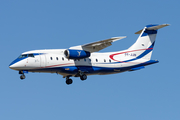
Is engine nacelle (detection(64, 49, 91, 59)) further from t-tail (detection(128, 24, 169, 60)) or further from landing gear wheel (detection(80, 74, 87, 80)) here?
t-tail (detection(128, 24, 169, 60))

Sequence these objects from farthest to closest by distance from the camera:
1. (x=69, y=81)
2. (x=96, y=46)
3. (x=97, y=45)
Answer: (x=69, y=81), (x=96, y=46), (x=97, y=45)

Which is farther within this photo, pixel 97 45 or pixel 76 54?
pixel 97 45

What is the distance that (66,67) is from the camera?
81.6ft

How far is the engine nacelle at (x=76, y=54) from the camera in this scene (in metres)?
24.1

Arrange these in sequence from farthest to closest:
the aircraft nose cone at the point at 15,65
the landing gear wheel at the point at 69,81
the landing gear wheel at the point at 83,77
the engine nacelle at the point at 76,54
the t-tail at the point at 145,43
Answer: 1. the t-tail at the point at 145,43
2. the landing gear wheel at the point at 69,81
3. the landing gear wheel at the point at 83,77
4. the engine nacelle at the point at 76,54
5. the aircraft nose cone at the point at 15,65

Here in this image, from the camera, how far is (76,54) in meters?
24.3

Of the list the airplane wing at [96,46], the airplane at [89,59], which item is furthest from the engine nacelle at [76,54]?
the airplane wing at [96,46]

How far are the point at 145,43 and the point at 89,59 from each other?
539cm

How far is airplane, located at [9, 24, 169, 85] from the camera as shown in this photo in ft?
78.7

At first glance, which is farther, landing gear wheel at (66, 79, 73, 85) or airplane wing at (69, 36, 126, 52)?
landing gear wheel at (66, 79, 73, 85)

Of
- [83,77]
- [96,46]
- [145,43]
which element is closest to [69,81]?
[83,77]

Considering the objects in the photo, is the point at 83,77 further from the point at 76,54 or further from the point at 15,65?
the point at 15,65

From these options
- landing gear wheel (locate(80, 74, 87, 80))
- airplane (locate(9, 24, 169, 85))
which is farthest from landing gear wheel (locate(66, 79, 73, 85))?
landing gear wheel (locate(80, 74, 87, 80))

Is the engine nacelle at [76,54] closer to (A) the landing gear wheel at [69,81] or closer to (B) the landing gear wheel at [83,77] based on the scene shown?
(B) the landing gear wheel at [83,77]
